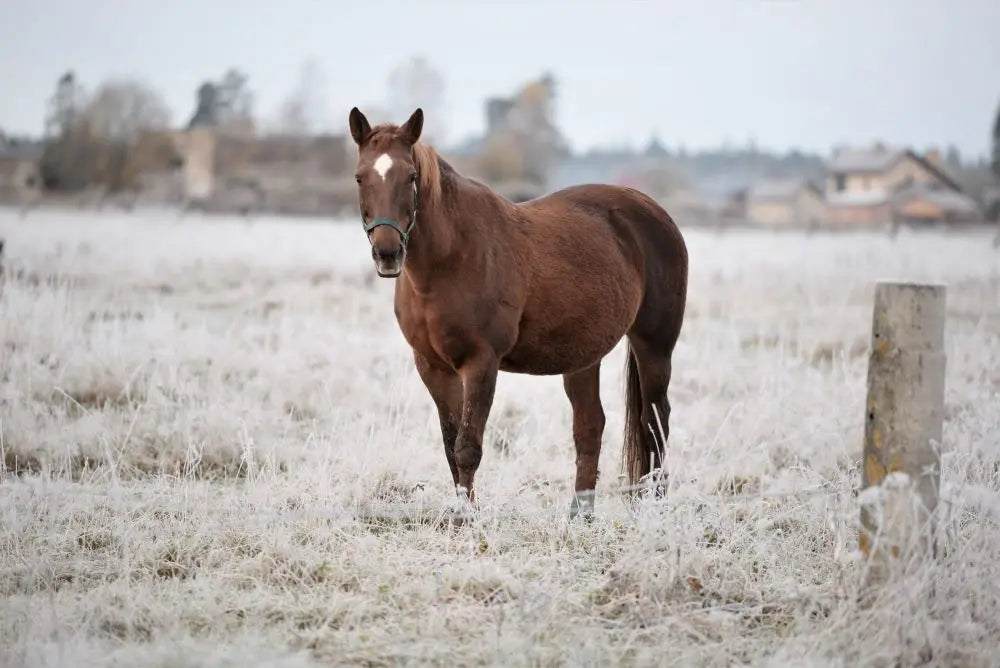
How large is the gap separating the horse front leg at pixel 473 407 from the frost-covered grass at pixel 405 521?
1.07 ft

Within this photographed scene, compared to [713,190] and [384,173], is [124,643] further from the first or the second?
[713,190]

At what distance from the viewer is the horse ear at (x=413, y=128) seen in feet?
13.8

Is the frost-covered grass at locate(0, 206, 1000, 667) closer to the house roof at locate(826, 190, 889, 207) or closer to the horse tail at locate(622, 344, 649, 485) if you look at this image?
the horse tail at locate(622, 344, 649, 485)

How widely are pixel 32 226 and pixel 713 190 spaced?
8615 centimetres

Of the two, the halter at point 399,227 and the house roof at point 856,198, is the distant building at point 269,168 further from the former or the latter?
the halter at point 399,227

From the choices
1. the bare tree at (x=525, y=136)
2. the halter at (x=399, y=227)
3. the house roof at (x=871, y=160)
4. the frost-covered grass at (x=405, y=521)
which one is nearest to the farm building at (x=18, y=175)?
the bare tree at (x=525, y=136)

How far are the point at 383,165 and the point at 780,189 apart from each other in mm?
77632

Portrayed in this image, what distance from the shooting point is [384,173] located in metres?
4.11

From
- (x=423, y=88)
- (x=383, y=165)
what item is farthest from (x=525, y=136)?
(x=383, y=165)

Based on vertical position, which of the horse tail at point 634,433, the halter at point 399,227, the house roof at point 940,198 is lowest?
the horse tail at point 634,433

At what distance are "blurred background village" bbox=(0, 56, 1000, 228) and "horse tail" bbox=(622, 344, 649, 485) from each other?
27091 millimetres

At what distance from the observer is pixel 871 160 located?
70.1 metres

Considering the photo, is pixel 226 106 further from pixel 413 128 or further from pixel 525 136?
pixel 413 128

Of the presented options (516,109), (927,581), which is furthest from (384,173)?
(516,109)
